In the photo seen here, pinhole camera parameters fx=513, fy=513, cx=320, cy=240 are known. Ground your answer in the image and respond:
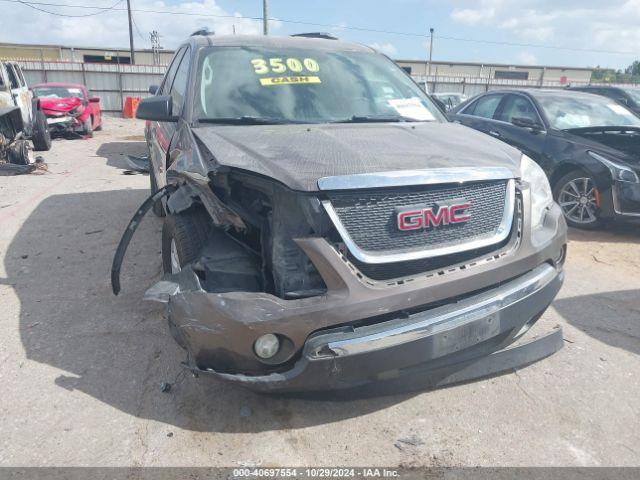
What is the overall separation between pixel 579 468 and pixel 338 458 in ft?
3.53

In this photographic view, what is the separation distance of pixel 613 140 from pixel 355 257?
17.3ft

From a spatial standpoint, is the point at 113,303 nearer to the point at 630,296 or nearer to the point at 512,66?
the point at 630,296

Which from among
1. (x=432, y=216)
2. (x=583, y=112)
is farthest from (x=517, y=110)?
(x=432, y=216)

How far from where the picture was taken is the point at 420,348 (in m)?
2.24

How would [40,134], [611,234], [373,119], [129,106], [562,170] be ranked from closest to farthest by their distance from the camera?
1. [373,119]
2. [611,234]
3. [562,170]
4. [40,134]
5. [129,106]

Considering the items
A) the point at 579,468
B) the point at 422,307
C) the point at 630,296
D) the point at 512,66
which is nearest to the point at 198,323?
the point at 422,307

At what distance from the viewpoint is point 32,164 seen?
966cm

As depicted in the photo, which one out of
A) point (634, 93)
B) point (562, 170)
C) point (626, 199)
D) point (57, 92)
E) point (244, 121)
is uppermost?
point (634, 93)

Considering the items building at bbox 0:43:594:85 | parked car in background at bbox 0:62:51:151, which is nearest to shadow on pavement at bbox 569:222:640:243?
parked car in background at bbox 0:62:51:151

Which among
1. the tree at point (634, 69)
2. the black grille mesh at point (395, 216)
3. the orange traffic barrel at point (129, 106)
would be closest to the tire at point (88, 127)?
the orange traffic barrel at point (129, 106)

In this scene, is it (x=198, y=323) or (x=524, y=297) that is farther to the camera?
(x=524, y=297)

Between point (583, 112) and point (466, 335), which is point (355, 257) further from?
point (583, 112)

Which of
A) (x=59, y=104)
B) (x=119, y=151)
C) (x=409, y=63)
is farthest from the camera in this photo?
(x=409, y=63)

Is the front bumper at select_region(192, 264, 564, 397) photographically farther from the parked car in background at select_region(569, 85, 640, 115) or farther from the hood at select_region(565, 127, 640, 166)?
the parked car in background at select_region(569, 85, 640, 115)
